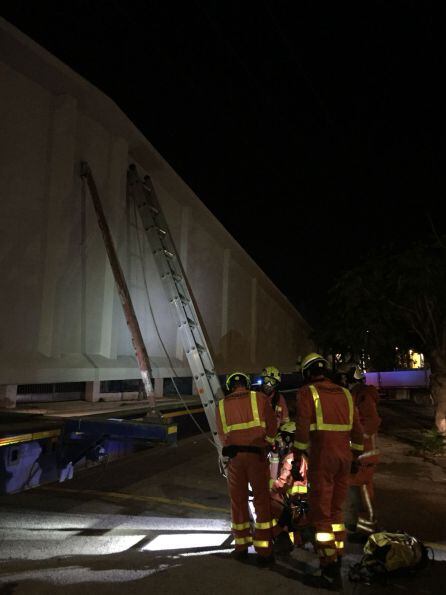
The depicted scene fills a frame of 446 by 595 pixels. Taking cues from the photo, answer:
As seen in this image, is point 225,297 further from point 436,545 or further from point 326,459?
point 326,459

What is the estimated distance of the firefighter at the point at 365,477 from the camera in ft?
15.5

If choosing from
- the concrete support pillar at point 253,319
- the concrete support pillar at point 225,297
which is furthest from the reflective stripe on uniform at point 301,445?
the concrete support pillar at point 253,319

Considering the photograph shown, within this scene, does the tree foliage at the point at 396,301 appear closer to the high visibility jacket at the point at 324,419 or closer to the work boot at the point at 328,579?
the high visibility jacket at the point at 324,419

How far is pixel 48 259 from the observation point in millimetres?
6777

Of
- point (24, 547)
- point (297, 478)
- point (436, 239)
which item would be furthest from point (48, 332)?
point (436, 239)

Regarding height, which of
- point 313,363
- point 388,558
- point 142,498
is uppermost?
point 313,363

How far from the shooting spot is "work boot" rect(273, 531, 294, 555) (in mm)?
4351

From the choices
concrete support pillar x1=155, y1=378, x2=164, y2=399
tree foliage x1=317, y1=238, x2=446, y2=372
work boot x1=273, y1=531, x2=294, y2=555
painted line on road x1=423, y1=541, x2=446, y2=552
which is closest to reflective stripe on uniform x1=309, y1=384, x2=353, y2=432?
work boot x1=273, y1=531, x2=294, y2=555

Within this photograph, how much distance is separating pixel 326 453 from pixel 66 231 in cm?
493

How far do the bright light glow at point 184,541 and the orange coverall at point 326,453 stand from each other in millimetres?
1260

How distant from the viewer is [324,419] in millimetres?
3889

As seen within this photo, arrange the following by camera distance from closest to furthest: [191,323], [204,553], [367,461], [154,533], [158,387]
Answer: [204,553] < [367,461] < [154,533] < [191,323] < [158,387]

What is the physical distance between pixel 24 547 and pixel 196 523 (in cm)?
174

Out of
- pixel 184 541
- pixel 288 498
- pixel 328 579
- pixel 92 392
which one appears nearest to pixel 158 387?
pixel 92 392
